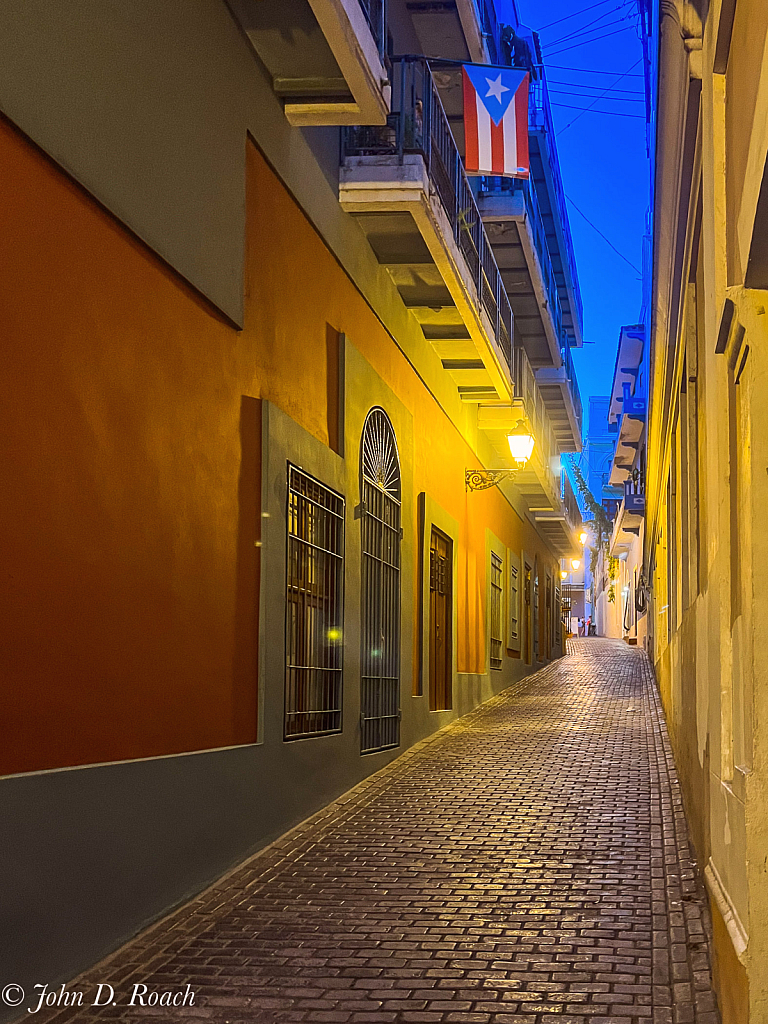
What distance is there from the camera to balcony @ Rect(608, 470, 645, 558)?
101 feet

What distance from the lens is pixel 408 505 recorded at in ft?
42.1

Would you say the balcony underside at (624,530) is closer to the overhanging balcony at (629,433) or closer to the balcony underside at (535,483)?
the overhanging balcony at (629,433)

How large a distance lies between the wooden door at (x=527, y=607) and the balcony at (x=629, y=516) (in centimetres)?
366

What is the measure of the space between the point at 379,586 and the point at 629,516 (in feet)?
85.7

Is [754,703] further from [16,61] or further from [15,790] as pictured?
[16,61]

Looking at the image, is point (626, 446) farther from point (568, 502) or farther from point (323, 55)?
point (323, 55)

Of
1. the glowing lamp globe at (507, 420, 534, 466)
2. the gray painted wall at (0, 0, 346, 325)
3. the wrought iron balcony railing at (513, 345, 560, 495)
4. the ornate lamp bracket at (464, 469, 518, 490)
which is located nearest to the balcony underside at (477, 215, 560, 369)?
the wrought iron balcony railing at (513, 345, 560, 495)

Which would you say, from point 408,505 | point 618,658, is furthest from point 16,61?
point 618,658

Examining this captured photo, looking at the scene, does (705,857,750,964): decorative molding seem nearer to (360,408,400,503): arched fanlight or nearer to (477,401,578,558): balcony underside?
(360,408,400,503): arched fanlight

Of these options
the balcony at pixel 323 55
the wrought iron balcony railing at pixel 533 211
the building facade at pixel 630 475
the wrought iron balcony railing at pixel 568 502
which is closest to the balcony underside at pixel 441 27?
the wrought iron balcony railing at pixel 533 211

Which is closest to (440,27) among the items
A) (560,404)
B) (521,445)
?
(521,445)

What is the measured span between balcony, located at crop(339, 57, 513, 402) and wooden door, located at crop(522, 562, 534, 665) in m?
12.7

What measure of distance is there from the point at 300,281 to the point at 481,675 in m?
10.7

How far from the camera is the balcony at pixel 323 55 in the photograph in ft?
24.3
